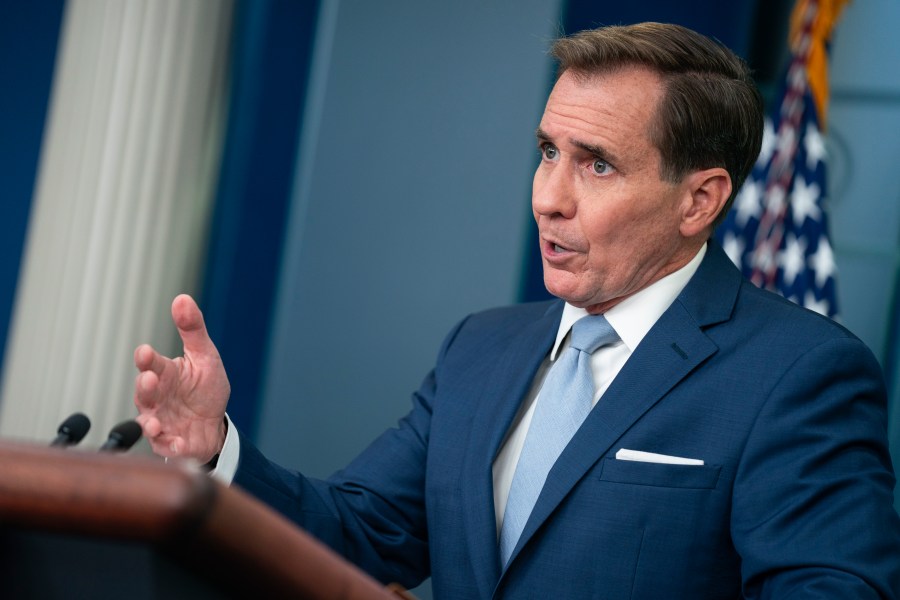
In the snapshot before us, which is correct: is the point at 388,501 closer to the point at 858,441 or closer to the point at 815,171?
the point at 858,441

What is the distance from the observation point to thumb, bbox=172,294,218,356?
4.75 feet

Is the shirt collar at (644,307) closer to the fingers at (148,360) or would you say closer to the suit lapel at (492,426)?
the suit lapel at (492,426)

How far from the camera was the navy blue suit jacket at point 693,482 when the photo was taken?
141cm

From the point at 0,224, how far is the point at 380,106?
1.34 meters

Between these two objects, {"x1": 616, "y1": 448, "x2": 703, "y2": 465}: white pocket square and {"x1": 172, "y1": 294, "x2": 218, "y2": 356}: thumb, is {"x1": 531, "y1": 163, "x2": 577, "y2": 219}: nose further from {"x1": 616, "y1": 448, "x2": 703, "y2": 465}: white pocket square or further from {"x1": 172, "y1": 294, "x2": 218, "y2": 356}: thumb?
{"x1": 172, "y1": 294, "x2": 218, "y2": 356}: thumb

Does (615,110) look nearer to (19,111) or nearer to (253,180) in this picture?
(253,180)

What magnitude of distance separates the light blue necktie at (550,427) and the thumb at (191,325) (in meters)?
0.50

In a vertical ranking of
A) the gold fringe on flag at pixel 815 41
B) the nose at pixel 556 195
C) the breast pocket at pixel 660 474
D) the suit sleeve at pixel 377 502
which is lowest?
the suit sleeve at pixel 377 502

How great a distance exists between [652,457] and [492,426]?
0.30 meters

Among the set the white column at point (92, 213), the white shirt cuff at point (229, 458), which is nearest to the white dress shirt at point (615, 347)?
the white shirt cuff at point (229, 458)

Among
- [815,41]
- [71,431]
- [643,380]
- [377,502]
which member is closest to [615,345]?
[643,380]

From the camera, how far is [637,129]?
5.63ft

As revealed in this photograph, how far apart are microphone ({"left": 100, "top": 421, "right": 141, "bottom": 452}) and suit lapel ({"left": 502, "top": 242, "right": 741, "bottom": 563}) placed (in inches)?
22.5

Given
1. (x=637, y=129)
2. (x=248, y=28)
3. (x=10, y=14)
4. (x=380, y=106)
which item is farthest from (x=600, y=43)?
(x=10, y=14)
